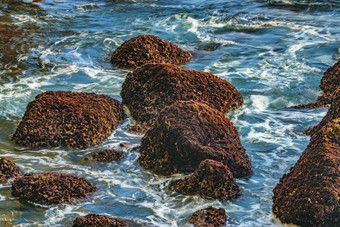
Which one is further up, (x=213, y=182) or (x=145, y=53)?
(x=145, y=53)

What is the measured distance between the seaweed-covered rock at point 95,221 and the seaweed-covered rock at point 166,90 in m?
3.05

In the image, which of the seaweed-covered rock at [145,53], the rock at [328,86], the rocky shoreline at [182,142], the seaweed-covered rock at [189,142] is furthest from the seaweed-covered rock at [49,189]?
the seaweed-covered rock at [145,53]

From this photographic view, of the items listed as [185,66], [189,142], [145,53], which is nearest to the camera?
[189,142]

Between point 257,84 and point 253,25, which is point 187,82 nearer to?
point 257,84

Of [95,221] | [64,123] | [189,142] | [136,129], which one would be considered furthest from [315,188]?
[64,123]

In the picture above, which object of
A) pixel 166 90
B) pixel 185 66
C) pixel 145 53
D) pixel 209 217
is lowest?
pixel 209 217

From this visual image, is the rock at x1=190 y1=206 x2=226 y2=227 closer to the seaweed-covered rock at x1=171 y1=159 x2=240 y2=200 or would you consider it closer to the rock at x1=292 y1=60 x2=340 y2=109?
the seaweed-covered rock at x1=171 y1=159 x2=240 y2=200

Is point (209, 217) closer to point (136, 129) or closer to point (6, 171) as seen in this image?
point (6, 171)

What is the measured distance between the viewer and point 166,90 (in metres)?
7.84

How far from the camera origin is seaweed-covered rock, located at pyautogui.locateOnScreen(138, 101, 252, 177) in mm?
5984

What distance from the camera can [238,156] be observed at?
6109 mm

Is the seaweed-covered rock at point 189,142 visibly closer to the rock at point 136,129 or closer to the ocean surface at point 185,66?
the ocean surface at point 185,66

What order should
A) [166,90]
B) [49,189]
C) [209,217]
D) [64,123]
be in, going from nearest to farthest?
[209,217]
[49,189]
[64,123]
[166,90]

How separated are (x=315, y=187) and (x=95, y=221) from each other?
2209 mm
